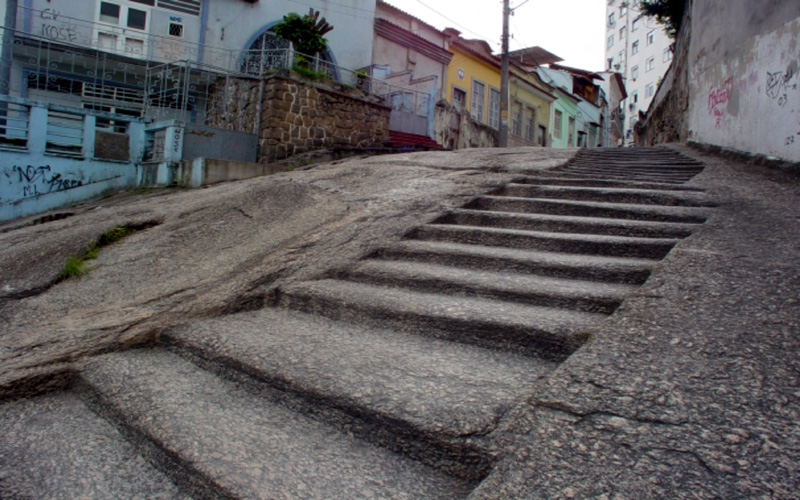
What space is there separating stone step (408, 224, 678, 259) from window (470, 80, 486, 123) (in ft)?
66.5

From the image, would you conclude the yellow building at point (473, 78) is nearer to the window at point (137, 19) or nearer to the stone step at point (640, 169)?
the window at point (137, 19)

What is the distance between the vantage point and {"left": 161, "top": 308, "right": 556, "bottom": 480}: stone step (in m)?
1.72

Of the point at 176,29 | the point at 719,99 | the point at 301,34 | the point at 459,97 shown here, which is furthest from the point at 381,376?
the point at 459,97

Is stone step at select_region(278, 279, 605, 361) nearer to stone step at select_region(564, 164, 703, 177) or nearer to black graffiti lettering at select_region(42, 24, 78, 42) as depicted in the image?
stone step at select_region(564, 164, 703, 177)

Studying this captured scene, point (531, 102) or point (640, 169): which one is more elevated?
point (531, 102)

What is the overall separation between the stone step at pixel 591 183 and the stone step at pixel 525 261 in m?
1.92

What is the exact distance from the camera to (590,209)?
425 cm

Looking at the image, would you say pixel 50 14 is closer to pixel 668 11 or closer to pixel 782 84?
pixel 668 11

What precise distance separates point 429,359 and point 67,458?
4.73ft

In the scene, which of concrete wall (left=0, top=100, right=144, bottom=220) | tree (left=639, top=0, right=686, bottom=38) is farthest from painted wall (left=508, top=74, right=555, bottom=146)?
concrete wall (left=0, top=100, right=144, bottom=220)

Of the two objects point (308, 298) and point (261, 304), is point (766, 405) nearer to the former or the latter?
point (308, 298)

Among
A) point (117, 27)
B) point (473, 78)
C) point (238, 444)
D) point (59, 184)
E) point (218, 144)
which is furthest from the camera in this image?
point (473, 78)

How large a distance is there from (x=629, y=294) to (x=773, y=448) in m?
1.11

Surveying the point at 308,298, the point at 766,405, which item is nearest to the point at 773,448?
the point at 766,405
